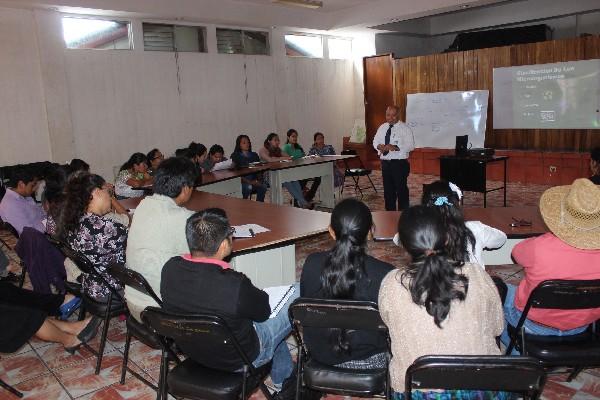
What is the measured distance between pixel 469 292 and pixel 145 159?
15.5ft

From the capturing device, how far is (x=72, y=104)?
7.53m

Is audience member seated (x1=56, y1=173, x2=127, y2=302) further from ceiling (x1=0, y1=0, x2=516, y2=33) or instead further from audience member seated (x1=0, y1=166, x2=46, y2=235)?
ceiling (x1=0, y1=0, x2=516, y2=33)

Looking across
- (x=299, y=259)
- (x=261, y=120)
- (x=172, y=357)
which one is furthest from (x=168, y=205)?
(x=261, y=120)

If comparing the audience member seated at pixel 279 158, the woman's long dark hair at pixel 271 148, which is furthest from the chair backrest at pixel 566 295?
the woman's long dark hair at pixel 271 148

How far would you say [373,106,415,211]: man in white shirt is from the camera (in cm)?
639

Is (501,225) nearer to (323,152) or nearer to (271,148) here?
(271,148)

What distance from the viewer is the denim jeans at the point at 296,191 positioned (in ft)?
23.4

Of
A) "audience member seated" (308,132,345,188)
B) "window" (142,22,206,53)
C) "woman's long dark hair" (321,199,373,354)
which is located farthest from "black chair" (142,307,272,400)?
"window" (142,22,206,53)

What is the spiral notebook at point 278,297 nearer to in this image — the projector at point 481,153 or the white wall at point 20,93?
the projector at point 481,153

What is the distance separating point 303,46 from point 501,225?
8.26m

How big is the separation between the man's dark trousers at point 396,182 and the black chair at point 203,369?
4625mm

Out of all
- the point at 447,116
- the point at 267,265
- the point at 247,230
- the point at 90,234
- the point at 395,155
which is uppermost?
the point at 447,116

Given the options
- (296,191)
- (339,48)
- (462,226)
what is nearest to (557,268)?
(462,226)

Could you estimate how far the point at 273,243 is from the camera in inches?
119
